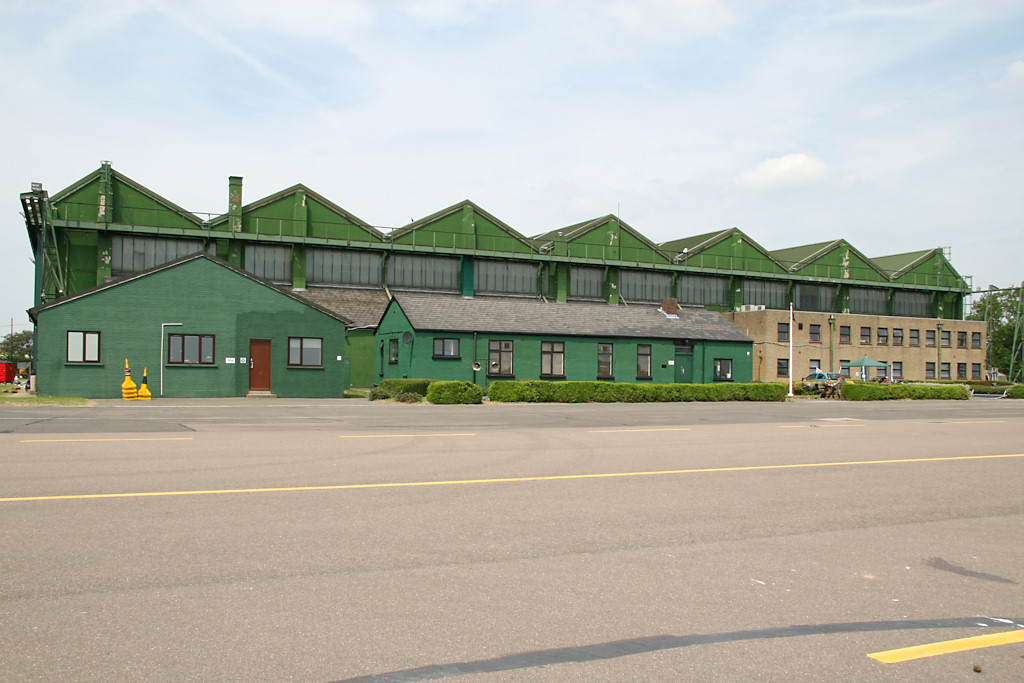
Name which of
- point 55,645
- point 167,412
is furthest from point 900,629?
point 167,412

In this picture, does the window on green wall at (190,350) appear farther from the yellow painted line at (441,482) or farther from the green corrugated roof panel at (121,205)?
the yellow painted line at (441,482)

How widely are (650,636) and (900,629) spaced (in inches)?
62.3

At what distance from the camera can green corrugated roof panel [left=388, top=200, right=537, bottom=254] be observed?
193ft

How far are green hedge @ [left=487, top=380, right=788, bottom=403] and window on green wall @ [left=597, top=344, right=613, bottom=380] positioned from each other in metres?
5.75

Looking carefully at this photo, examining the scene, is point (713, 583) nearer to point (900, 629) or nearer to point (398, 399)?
point (900, 629)

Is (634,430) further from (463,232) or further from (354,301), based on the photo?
(463,232)

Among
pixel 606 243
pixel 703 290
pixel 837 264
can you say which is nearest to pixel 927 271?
pixel 837 264

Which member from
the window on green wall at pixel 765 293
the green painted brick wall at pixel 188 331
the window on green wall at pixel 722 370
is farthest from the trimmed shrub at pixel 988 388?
the green painted brick wall at pixel 188 331

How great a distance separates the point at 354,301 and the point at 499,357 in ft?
53.4

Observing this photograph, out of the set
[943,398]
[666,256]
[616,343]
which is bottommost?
[943,398]

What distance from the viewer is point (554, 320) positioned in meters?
42.9

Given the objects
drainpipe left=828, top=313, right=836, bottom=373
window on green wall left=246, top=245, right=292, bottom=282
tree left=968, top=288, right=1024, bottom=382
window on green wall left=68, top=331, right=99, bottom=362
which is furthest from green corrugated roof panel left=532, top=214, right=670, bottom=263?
tree left=968, top=288, right=1024, bottom=382

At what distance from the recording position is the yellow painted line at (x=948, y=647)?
442 centimetres

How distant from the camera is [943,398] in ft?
149
